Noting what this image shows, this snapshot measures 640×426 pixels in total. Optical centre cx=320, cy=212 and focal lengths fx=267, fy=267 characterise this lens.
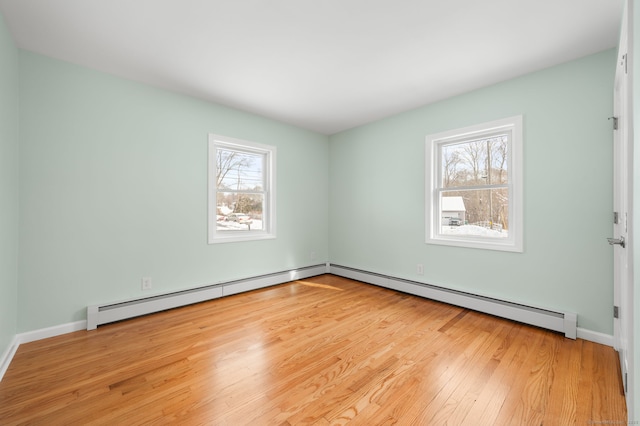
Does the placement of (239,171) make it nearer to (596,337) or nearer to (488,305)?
(488,305)

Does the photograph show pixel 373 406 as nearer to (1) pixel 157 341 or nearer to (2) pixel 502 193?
(1) pixel 157 341

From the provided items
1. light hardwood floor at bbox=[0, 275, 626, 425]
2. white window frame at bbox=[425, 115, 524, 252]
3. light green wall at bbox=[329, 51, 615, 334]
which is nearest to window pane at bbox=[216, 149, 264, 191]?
light hardwood floor at bbox=[0, 275, 626, 425]

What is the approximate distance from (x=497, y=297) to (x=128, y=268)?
4.00 metres

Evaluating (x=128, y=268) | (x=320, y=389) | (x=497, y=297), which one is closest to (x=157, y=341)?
(x=128, y=268)

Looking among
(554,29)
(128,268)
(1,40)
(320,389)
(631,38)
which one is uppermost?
(554,29)

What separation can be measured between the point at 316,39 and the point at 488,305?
314cm

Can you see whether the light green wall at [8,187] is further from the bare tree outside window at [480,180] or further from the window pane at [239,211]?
the bare tree outside window at [480,180]

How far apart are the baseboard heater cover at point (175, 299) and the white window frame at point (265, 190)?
600 millimetres

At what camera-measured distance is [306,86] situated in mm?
3062

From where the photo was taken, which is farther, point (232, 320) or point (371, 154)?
point (371, 154)

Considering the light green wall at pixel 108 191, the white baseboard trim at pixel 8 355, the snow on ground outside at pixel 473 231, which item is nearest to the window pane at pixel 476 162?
the snow on ground outside at pixel 473 231

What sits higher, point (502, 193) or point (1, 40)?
point (1, 40)

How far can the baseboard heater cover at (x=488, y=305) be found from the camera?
242 centimetres

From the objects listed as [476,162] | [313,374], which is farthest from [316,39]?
[313,374]
